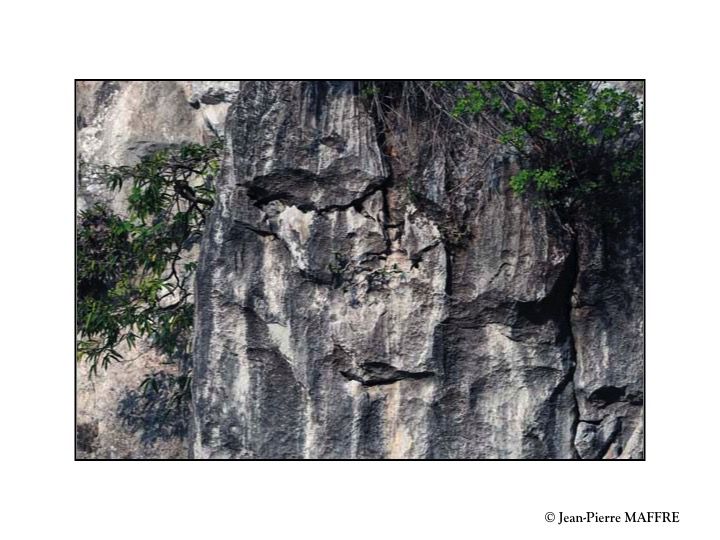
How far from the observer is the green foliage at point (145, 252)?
9414mm

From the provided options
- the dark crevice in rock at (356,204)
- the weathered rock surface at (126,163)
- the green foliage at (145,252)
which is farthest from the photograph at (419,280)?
the weathered rock surface at (126,163)

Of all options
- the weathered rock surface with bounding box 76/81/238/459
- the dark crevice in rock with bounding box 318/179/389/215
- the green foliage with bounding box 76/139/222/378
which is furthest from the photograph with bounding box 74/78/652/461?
the weathered rock surface with bounding box 76/81/238/459

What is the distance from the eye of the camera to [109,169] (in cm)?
1005

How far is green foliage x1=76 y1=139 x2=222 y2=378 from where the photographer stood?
371 inches

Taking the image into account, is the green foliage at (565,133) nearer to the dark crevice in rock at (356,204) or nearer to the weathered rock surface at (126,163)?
the dark crevice in rock at (356,204)

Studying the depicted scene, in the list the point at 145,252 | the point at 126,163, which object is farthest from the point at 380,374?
the point at 126,163

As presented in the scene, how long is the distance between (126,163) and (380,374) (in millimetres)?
3732

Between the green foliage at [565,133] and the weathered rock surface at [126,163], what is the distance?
11.2 feet

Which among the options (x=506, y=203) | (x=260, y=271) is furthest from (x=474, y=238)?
(x=260, y=271)

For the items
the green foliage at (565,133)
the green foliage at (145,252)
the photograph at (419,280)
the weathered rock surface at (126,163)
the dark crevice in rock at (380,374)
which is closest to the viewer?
the green foliage at (565,133)

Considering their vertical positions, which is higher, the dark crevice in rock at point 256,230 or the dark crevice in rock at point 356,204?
the dark crevice in rock at point 356,204

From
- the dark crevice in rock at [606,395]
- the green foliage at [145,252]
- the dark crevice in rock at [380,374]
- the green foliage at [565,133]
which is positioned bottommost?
the dark crevice in rock at [606,395]

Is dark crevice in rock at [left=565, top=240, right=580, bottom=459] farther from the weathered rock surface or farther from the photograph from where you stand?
the weathered rock surface

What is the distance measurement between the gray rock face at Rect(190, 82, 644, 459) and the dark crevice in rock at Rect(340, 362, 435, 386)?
0.6 inches
